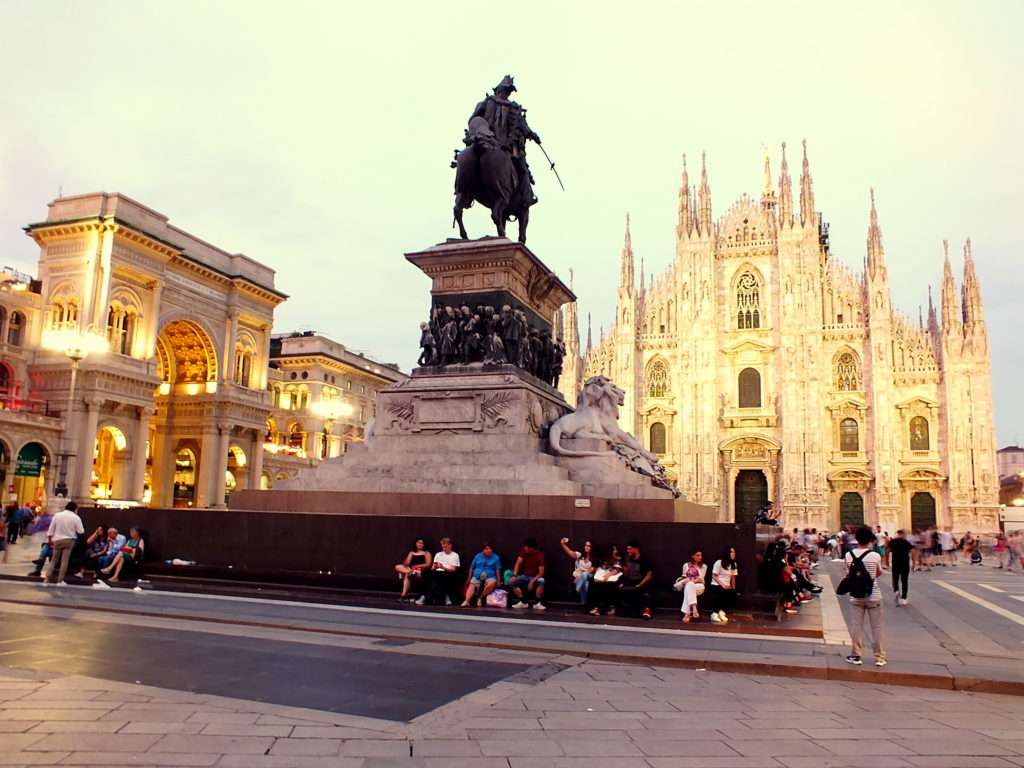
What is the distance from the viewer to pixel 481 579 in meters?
9.91

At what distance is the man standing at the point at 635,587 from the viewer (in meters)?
9.29

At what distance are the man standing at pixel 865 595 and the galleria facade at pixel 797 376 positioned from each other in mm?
41284

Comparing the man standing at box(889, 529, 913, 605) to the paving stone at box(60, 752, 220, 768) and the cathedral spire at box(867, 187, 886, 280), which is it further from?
the cathedral spire at box(867, 187, 886, 280)

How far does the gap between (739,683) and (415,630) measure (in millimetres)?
3359

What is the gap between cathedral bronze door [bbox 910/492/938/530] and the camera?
45.8m

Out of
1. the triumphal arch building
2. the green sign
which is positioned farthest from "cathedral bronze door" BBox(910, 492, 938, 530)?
the green sign

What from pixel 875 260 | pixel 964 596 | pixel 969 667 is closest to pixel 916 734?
pixel 969 667

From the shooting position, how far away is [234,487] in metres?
48.4

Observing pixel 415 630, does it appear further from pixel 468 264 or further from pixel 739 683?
pixel 468 264

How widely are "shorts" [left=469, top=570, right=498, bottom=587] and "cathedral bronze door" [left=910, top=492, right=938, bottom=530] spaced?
141ft

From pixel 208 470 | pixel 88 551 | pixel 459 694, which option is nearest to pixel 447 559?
pixel 459 694

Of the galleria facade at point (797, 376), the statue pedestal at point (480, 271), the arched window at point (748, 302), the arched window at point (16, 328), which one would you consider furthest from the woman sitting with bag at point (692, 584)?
the arched window at point (748, 302)

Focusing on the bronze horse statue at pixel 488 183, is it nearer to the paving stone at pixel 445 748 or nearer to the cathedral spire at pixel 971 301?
the paving stone at pixel 445 748

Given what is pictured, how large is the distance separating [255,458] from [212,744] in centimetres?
4549
